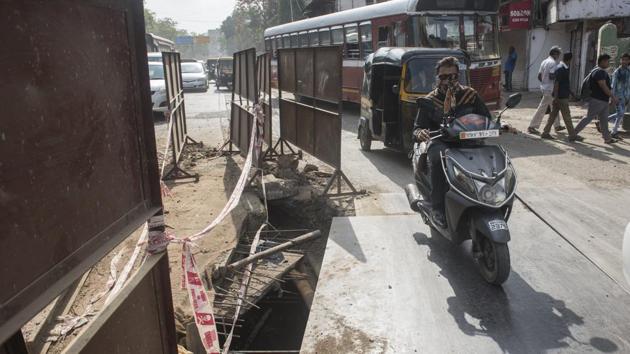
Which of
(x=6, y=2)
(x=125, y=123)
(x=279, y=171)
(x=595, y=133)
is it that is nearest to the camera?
(x=6, y=2)

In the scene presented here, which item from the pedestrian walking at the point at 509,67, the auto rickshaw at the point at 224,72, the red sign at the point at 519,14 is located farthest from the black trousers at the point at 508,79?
the auto rickshaw at the point at 224,72

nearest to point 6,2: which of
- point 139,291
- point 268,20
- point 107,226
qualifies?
point 107,226

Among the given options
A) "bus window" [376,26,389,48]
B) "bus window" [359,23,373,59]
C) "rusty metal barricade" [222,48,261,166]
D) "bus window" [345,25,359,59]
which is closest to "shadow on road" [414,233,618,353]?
"rusty metal barricade" [222,48,261,166]

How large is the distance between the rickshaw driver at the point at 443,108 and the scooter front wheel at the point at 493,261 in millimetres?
511

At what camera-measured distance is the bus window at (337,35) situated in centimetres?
1527

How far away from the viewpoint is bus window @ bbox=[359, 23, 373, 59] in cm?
1364

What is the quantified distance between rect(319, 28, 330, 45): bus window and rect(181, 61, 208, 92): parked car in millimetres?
10973

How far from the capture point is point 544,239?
485 cm

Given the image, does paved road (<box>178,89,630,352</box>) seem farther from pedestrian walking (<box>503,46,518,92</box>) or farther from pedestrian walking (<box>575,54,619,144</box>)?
pedestrian walking (<box>503,46,518,92</box>)

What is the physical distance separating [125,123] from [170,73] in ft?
23.2

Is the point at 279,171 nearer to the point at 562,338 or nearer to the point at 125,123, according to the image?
the point at 562,338

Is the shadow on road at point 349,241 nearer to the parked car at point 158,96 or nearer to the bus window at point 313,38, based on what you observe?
the parked car at point 158,96

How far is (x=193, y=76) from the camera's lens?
1000 inches

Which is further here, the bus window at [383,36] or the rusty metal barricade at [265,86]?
the bus window at [383,36]
